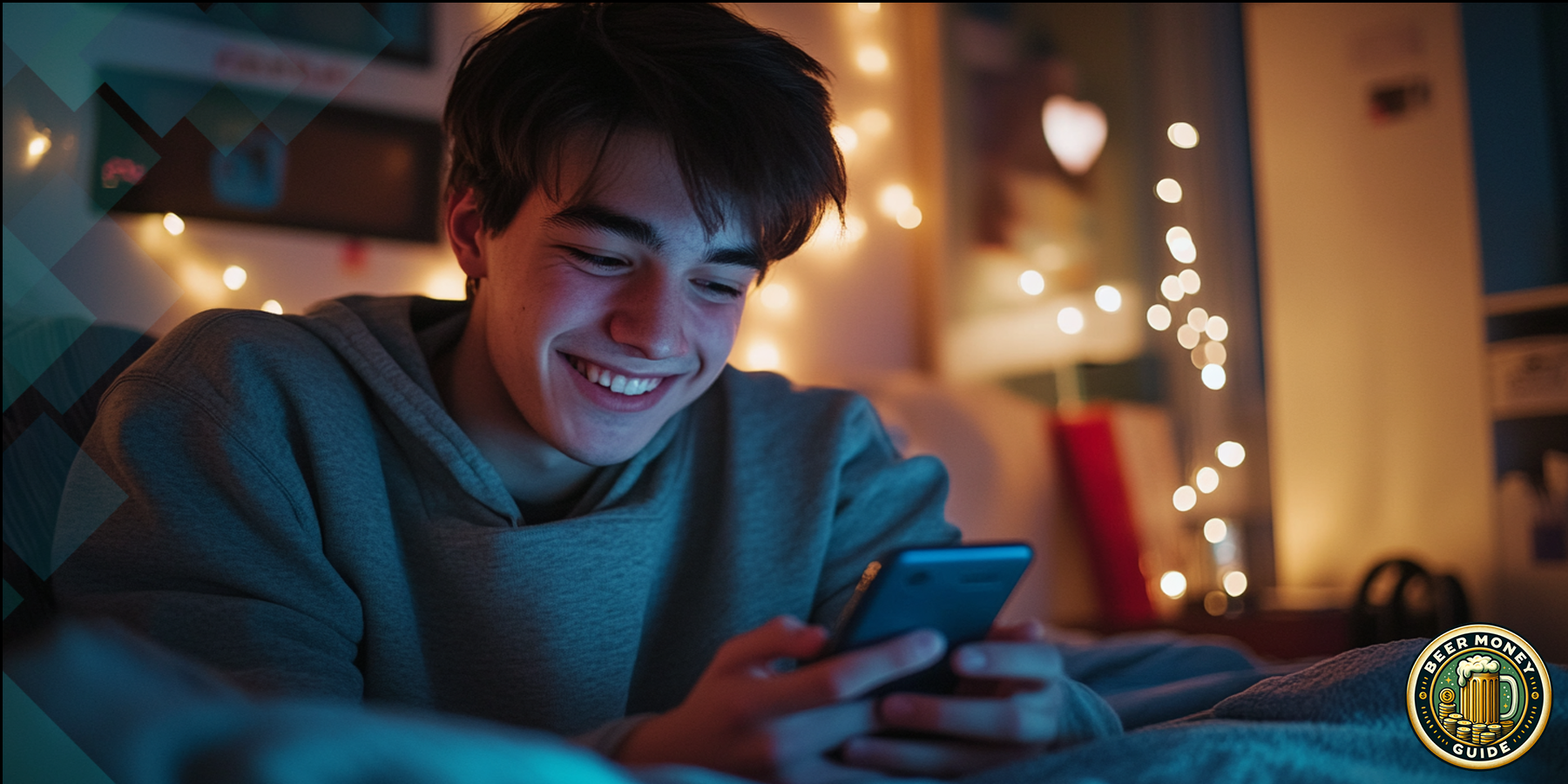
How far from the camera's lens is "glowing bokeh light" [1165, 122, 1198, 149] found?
2812 millimetres

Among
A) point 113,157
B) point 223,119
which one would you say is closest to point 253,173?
point 223,119

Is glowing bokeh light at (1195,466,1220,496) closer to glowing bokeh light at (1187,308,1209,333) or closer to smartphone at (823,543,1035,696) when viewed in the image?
glowing bokeh light at (1187,308,1209,333)

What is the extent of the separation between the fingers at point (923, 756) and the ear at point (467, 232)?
64 cm

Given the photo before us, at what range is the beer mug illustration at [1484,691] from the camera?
596mm

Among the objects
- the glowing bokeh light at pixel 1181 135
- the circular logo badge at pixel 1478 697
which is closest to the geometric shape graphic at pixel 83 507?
the circular logo badge at pixel 1478 697

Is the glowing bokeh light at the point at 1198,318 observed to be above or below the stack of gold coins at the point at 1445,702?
above

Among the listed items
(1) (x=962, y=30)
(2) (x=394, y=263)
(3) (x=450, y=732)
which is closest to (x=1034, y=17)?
(1) (x=962, y=30)

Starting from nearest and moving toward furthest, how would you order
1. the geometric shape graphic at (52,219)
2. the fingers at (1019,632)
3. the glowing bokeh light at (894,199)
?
the fingers at (1019,632) < the geometric shape graphic at (52,219) < the glowing bokeh light at (894,199)

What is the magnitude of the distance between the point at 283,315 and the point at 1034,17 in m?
2.27

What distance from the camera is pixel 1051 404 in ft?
8.88

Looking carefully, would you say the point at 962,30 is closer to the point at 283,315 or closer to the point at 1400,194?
the point at 1400,194

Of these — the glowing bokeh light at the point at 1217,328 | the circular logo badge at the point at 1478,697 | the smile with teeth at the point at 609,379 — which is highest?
the glowing bokeh light at the point at 1217,328

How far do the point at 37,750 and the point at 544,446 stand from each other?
547 mm
